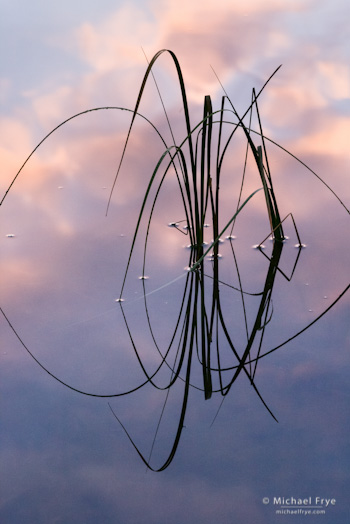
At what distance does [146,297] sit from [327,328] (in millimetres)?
377

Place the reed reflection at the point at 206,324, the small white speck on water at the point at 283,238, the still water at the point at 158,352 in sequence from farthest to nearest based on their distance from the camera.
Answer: the small white speck on water at the point at 283,238
the reed reflection at the point at 206,324
the still water at the point at 158,352

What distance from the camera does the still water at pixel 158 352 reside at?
121cm

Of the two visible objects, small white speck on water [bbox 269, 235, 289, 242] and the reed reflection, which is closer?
the reed reflection

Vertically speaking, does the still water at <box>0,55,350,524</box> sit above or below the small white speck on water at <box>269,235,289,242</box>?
below

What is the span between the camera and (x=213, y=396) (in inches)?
56.0

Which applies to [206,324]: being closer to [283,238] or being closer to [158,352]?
[158,352]

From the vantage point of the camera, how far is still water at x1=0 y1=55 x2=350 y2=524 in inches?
47.4

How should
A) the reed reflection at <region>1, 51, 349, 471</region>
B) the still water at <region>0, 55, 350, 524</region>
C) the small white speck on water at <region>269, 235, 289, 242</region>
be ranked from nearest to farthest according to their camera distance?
the still water at <region>0, 55, 350, 524</region> → the reed reflection at <region>1, 51, 349, 471</region> → the small white speck on water at <region>269, 235, 289, 242</region>

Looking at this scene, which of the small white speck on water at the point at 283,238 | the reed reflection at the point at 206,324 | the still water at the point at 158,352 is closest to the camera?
the still water at the point at 158,352

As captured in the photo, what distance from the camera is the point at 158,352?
1548 millimetres

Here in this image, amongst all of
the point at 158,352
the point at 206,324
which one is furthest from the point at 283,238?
the point at 158,352

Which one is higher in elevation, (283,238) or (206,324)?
(283,238)

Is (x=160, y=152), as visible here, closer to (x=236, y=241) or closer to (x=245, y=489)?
(x=236, y=241)

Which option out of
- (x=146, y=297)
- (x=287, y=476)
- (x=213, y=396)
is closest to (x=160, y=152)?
(x=146, y=297)
